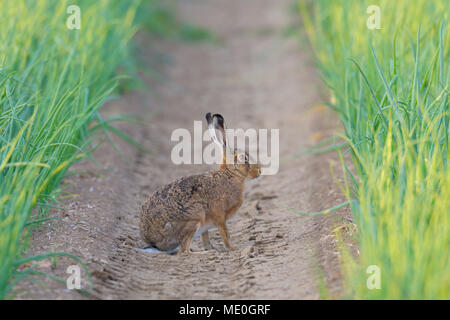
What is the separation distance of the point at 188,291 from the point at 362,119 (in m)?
1.65

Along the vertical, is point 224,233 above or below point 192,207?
below

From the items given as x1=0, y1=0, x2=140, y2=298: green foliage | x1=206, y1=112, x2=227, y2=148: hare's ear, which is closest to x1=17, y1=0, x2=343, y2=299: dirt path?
x1=0, y1=0, x2=140, y2=298: green foliage

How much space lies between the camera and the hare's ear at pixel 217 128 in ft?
12.7

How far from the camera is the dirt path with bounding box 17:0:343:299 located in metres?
3.33

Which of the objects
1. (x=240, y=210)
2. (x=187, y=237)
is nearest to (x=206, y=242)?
(x=187, y=237)

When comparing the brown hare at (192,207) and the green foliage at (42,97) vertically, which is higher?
the green foliage at (42,97)

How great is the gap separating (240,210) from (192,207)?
95cm

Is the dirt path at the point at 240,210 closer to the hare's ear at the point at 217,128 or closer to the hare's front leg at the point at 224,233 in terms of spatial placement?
the hare's front leg at the point at 224,233

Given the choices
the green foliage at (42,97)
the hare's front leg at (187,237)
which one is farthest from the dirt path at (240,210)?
the green foliage at (42,97)

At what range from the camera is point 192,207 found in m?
3.76

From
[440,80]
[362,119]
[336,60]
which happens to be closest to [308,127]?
[336,60]

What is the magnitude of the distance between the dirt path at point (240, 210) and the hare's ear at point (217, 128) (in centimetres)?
66

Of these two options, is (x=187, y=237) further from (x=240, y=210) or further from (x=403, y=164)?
(x=403, y=164)
